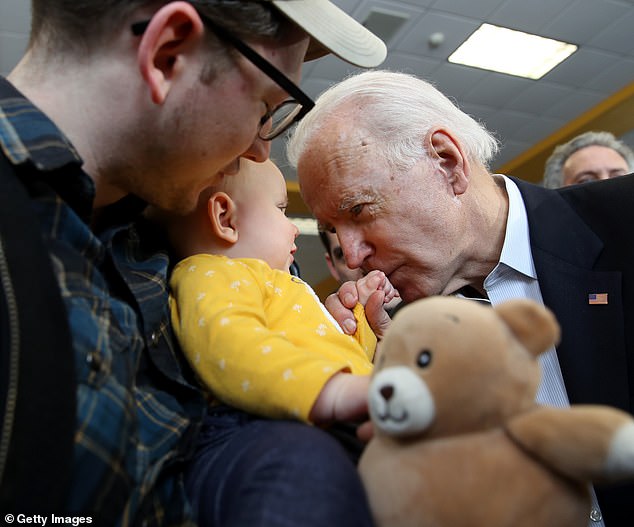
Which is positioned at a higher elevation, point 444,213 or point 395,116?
point 395,116

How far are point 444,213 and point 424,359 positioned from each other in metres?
1.19

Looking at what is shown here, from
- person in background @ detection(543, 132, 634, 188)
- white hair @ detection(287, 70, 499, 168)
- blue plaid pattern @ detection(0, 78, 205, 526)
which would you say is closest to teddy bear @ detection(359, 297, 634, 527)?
blue plaid pattern @ detection(0, 78, 205, 526)

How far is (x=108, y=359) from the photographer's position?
2.76ft

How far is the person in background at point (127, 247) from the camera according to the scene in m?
0.72

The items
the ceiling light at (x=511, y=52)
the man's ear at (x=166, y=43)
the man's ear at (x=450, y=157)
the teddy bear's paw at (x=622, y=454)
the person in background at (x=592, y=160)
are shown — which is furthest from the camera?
the ceiling light at (x=511, y=52)

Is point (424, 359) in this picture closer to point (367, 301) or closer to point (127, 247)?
point (127, 247)

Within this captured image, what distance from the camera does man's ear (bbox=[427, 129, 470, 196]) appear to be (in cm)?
185

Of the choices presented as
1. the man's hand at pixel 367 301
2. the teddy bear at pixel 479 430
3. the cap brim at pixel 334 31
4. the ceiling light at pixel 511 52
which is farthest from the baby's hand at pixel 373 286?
the ceiling light at pixel 511 52

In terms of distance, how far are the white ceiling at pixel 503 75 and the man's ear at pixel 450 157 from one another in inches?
76.7

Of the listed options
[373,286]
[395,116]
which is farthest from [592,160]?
[373,286]

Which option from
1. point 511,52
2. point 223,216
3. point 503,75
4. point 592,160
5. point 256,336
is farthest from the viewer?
point 503,75

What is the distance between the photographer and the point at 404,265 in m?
1.91

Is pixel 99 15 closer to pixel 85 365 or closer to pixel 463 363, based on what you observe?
pixel 85 365

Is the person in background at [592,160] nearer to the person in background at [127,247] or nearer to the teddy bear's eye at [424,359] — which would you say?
the person in background at [127,247]
